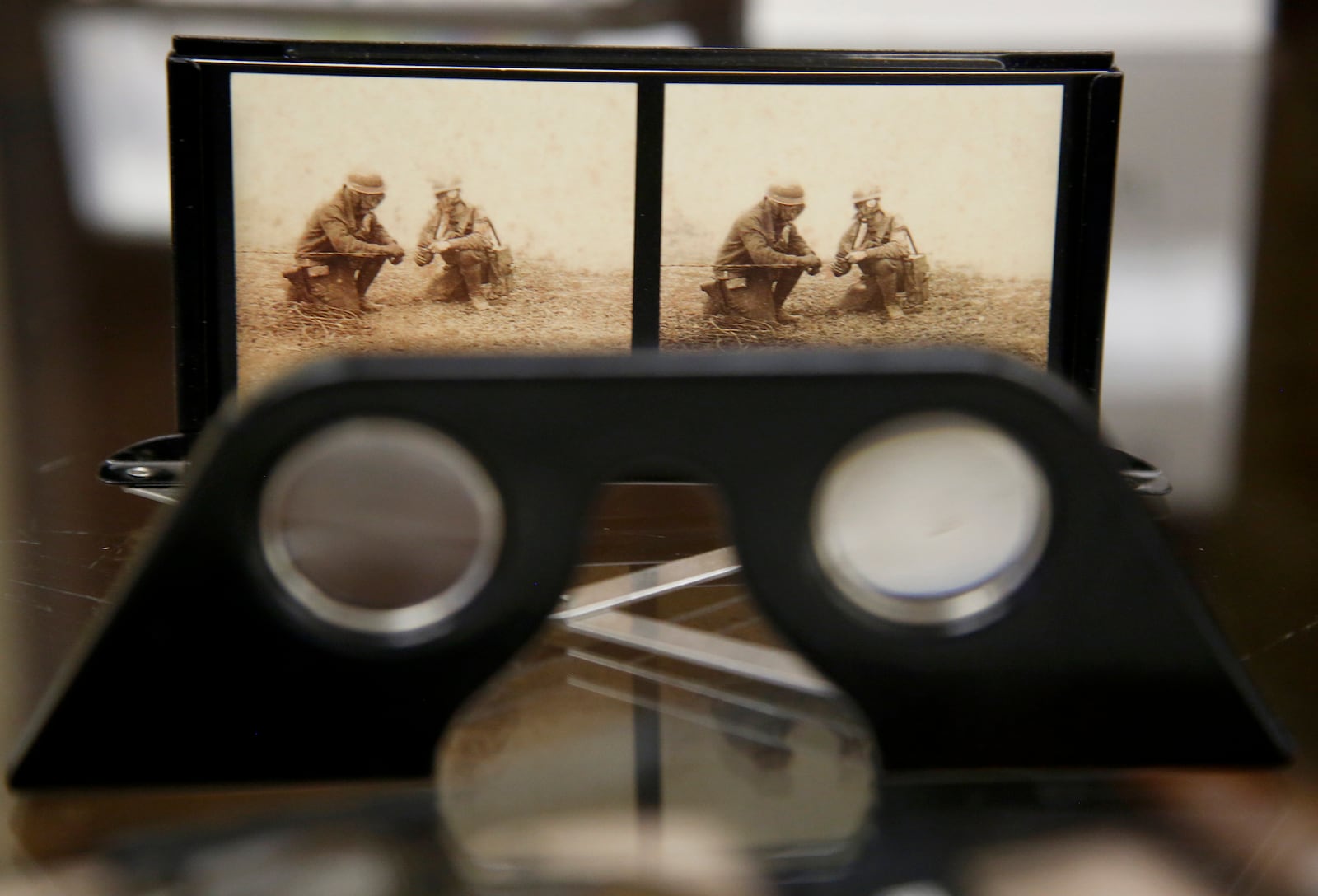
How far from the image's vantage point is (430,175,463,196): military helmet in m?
0.56

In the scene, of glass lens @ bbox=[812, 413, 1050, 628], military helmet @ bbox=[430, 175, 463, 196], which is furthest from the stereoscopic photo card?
glass lens @ bbox=[812, 413, 1050, 628]

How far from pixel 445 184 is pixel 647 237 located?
10 centimetres

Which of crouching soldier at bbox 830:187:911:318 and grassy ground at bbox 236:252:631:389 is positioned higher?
crouching soldier at bbox 830:187:911:318

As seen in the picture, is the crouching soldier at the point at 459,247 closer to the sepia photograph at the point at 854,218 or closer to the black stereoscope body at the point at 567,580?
the sepia photograph at the point at 854,218

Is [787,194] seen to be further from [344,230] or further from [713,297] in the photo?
[344,230]

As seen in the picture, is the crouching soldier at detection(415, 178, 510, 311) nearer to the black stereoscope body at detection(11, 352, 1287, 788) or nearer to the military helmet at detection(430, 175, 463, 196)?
the military helmet at detection(430, 175, 463, 196)

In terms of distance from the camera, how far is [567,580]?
33 cm

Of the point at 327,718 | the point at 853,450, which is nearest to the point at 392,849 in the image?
the point at 327,718

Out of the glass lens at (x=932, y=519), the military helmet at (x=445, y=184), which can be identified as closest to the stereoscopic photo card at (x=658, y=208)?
the military helmet at (x=445, y=184)

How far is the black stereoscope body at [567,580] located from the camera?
321 mm

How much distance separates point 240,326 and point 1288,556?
52cm

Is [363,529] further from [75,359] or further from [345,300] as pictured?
[75,359]

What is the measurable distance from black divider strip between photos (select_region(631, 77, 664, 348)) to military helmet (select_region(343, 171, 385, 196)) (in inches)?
4.9

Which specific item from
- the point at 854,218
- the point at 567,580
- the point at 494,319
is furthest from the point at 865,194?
the point at 567,580
